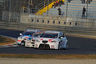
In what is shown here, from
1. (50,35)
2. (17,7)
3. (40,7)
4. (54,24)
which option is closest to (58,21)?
(54,24)

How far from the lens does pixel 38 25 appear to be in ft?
159

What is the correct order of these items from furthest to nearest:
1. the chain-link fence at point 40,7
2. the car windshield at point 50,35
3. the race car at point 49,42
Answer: the chain-link fence at point 40,7
the car windshield at point 50,35
the race car at point 49,42

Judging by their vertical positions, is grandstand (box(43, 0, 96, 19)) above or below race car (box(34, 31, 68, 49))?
above

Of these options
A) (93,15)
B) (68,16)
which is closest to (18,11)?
(68,16)

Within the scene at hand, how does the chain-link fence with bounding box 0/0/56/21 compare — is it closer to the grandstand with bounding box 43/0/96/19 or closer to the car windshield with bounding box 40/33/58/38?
the grandstand with bounding box 43/0/96/19

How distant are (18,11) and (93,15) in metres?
16.0

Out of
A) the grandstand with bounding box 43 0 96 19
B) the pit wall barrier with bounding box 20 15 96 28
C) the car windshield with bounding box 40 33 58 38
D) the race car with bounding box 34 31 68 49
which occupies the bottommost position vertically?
the race car with bounding box 34 31 68 49

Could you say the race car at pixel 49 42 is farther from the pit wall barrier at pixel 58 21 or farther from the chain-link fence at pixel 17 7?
the chain-link fence at pixel 17 7

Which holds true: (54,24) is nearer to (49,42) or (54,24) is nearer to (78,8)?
(78,8)

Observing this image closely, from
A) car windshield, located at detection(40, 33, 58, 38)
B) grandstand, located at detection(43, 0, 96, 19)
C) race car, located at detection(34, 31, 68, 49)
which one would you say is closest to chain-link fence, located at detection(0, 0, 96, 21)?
grandstand, located at detection(43, 0, 96, 19)

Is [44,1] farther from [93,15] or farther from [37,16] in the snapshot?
[93,15]

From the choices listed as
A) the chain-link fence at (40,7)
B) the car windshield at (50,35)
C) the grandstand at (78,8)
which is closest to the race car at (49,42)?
the car windshield at (50,35)

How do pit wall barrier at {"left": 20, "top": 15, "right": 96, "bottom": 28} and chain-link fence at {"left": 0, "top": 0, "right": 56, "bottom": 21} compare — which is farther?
chain-link fence at {"left": 0, "top": 0, "right": 56, "bottom": 21}

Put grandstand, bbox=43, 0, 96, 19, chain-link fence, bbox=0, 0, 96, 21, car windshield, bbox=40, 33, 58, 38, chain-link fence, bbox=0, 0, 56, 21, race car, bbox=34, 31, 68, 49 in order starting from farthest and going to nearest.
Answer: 1. chain-link fence, bbox=0, 0, 56, 21
2. chain-link fence, bbox=0, 0, 96, 21
3. grandstand, bbox=43, 0, 96, 19
4. car windshield, bbox=40, 33, 58, 38
5. race car, bbox=34, 31, 68, 49
